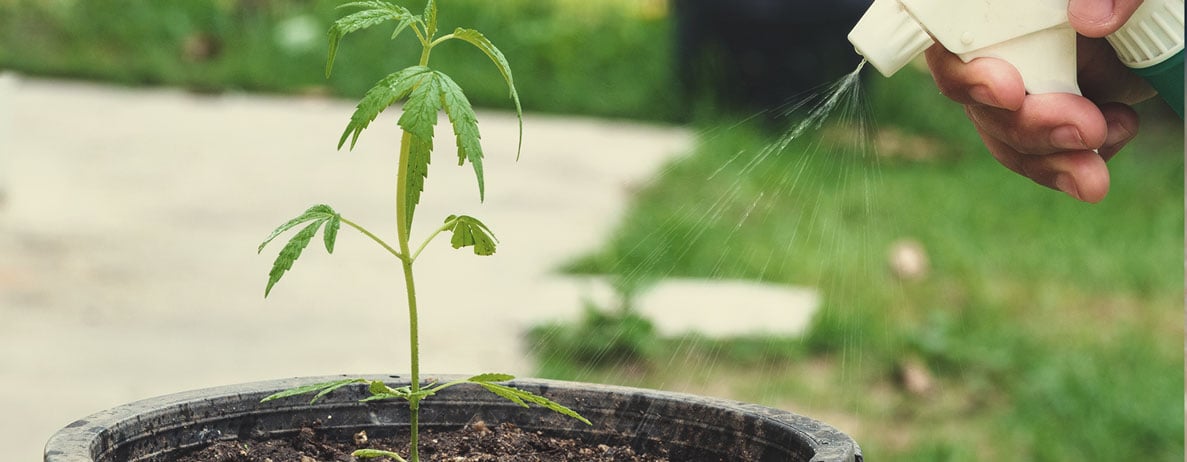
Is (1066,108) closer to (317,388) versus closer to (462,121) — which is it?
(462,121)

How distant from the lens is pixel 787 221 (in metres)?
4.77

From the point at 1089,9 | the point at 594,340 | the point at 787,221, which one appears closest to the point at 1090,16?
the point at 1089,9

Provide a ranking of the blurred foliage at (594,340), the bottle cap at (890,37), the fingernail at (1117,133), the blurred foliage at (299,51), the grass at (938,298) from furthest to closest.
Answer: the blurred foliage at (299,51) < the blurred foliage at (594,340) < the grass at (938,298) < the fingernail at (1117,133) < the bottle cap at (890,37)

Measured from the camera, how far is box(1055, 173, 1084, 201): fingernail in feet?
5.13

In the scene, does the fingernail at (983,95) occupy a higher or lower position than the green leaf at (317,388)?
lower

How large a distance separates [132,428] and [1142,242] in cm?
407

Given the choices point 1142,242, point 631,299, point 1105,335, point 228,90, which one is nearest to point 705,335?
point 631,299

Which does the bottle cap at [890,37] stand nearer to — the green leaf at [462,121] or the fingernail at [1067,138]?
the fingernail at [1067,138]

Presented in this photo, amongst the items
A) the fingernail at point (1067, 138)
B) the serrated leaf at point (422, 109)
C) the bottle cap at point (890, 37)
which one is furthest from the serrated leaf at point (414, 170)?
the fingernail at point (1067, 138)

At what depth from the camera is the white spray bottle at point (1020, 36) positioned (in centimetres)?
129

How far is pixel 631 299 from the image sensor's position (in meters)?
3.73

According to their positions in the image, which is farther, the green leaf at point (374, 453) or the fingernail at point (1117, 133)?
the fingernail at point (1117, 133)

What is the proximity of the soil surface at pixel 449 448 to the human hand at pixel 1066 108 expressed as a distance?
45 cm

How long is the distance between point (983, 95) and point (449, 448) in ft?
1.90
